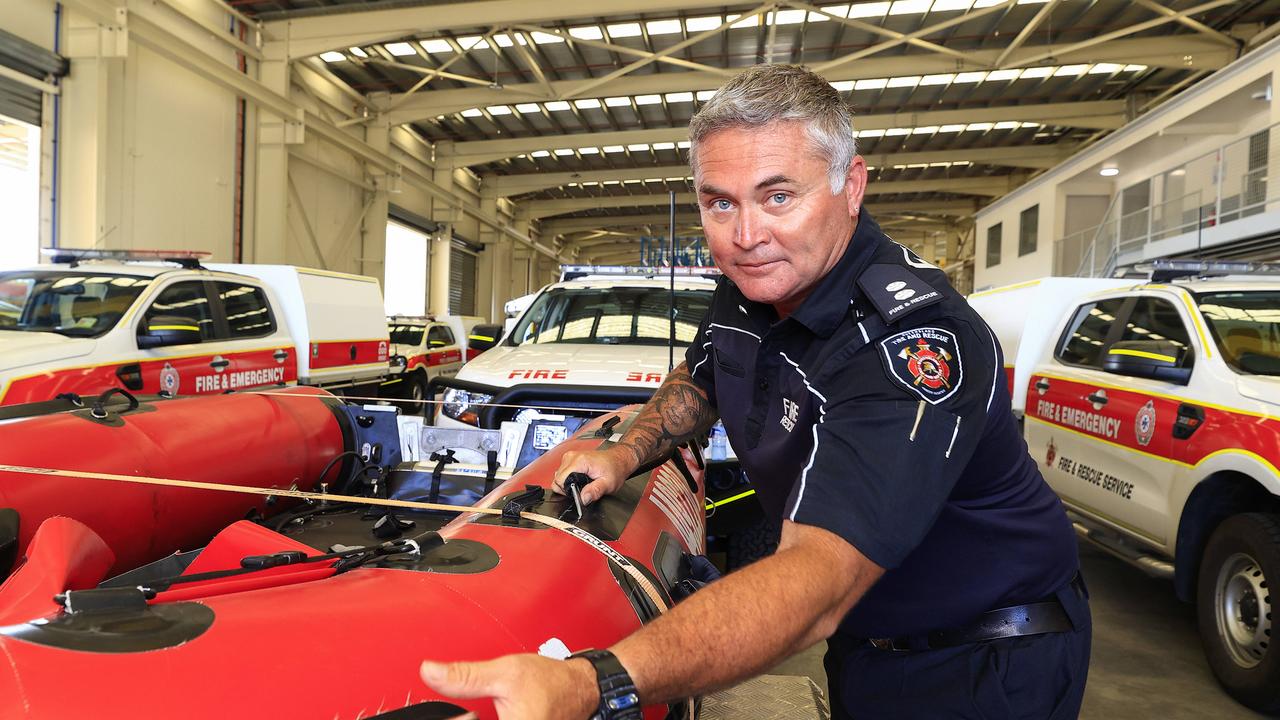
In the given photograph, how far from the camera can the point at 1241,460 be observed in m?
3.30

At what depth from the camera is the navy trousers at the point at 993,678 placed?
4.98 feet

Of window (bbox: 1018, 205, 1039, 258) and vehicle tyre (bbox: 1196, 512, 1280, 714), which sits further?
window (bbox: 1018, 205, 1039, 258)

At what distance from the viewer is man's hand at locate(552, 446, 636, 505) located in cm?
196

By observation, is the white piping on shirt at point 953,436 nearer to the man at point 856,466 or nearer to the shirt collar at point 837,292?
the man at point 856,466

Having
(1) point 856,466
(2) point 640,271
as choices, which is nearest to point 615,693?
(1) point 856,466

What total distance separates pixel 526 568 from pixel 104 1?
10.3 metres

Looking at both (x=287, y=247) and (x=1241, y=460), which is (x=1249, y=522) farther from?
(x=287, y=247)

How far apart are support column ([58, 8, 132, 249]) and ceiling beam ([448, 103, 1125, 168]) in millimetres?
10701

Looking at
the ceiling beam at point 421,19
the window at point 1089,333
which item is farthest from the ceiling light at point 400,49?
the window at point 1089,333

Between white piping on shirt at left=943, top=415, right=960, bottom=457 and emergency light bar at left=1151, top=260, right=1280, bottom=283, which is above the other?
emergency light bar at left=1151, top=260, right=1280, bottom=283

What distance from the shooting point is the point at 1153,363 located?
12.2 ft

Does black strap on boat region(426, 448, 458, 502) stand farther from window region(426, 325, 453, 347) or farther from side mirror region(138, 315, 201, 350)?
window region(426, 325, 453, 347)

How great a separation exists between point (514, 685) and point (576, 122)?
63.4 ft

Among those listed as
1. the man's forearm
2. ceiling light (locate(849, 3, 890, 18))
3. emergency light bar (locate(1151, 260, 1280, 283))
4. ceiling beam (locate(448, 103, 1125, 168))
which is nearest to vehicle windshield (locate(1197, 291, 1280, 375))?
emergency light bar (locate(1151, 260, 1280, 283))
